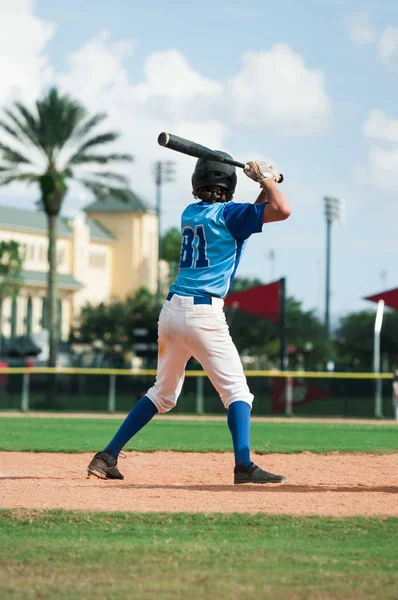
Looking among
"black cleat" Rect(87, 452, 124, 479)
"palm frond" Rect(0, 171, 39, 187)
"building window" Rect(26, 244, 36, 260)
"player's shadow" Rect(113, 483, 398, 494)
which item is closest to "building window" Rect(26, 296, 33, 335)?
"building window" Rect(26, 244, 36, 260)

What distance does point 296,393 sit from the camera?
2933 centimetres

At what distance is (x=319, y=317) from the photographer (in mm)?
70875

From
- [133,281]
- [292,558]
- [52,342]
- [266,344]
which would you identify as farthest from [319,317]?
[292,558]

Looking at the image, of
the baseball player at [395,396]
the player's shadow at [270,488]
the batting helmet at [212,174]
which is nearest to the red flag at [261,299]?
the baseball player at [395,396]

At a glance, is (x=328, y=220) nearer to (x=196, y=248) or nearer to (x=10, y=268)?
(x=10, y=268)

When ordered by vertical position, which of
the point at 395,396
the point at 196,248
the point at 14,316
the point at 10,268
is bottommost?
the point at 395,396

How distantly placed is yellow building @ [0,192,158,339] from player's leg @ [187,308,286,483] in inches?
3169

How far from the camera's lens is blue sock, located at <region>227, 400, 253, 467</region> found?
291 inches

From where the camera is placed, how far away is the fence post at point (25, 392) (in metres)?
29.7

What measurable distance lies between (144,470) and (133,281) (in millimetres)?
97427

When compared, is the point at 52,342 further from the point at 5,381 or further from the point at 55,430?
the point at 55,430

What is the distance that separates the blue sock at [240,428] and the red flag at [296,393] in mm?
21879

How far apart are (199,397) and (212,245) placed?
2220cm

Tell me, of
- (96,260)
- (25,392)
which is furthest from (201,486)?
(96,260)
